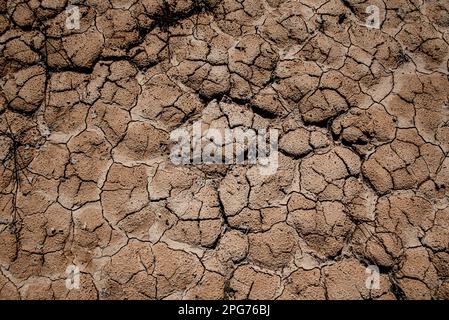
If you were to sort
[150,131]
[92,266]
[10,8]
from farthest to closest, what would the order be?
[10,8] < [150,131] < [92,266]

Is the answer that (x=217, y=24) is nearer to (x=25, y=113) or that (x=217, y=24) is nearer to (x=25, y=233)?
(x=25, y=113)

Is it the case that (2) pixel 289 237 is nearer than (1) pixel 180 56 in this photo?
Yes

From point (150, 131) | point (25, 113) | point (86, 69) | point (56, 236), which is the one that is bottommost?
point (56, 236)

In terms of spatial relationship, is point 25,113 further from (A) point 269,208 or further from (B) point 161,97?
(A) point 269,208

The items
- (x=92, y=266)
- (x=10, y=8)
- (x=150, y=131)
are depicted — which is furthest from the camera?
(x=10, y=8)

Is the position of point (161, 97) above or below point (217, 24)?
below

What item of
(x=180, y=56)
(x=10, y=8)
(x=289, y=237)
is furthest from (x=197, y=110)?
(x=10, y=8)
